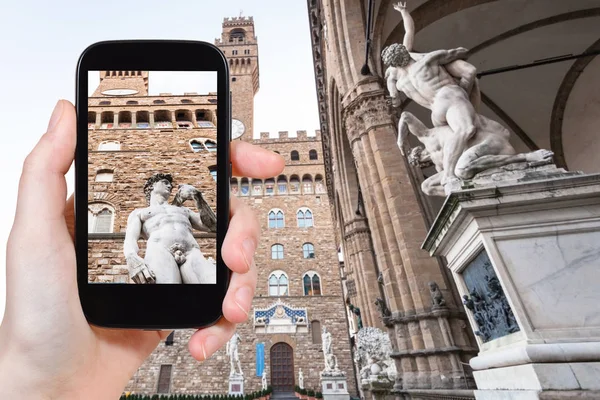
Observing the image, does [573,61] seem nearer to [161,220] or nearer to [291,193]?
[161,220]

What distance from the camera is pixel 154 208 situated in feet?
3.98

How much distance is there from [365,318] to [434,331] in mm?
6886

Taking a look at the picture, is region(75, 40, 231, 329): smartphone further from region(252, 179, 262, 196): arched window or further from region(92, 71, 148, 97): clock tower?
region(252, 179, 262, 196): arched window

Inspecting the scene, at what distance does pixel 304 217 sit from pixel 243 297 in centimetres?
2571

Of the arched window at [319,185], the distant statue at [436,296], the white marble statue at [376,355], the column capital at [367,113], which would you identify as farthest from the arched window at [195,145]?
the arched window at [319,185]

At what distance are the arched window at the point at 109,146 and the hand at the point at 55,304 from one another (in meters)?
0.16

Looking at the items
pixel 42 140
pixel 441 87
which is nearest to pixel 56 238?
pixel 42 140

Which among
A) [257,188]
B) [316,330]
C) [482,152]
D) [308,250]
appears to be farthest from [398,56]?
[257,188]

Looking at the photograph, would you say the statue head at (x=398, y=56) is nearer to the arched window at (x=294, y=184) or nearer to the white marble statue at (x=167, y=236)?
the white marble statue at (x=167, y=236)

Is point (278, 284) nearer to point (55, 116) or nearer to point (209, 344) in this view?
point (209, 344)

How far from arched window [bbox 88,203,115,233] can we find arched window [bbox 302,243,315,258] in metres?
24.5

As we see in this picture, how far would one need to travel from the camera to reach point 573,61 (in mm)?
9359

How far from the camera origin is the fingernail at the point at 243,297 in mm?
1101

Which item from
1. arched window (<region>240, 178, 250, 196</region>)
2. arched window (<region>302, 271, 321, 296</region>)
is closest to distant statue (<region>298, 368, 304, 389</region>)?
arched window (<region>302, 271, 321, 296</region>)
